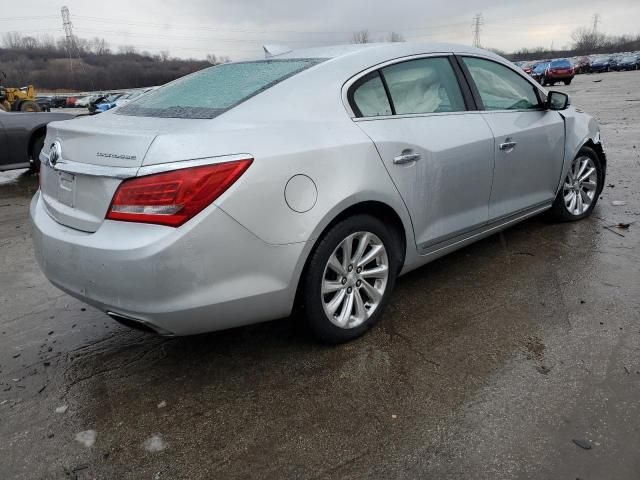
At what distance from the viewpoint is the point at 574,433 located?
7.51 ft

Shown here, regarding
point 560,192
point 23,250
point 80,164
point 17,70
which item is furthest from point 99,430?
point 17,70

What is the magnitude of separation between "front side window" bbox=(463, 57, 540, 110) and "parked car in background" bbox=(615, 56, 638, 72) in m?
58.7

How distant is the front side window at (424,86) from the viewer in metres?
3.30

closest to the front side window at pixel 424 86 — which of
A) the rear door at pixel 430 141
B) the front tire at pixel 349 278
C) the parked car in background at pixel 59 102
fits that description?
the rear door at pixel 430 141

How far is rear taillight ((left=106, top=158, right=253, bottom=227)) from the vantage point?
91.6 inches

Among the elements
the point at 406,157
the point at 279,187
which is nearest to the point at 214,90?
the point at 279,187

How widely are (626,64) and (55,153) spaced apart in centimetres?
6239

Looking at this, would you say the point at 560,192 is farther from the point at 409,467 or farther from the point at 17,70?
the point at 17,70

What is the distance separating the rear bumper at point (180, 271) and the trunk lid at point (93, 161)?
104mm

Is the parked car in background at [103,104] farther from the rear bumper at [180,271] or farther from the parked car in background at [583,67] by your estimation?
the parked car in background at [583,67]

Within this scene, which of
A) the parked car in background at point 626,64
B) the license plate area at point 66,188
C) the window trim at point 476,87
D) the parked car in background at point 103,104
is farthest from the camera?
the parked car in background at point 626,64

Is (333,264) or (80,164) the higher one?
(80,164)

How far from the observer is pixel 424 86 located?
11.5 feet

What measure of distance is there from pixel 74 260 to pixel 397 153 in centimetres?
177
